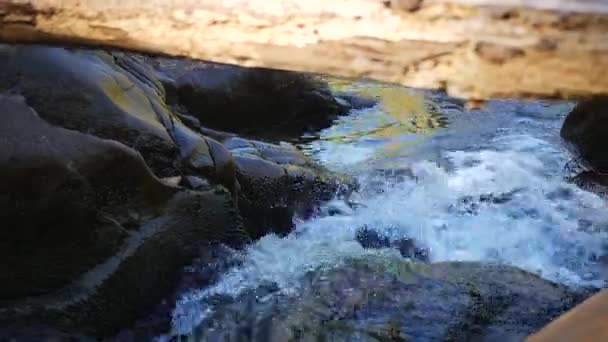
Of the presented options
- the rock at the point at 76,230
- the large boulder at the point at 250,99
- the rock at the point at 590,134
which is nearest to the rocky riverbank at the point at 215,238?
the rock at the point at 76,230

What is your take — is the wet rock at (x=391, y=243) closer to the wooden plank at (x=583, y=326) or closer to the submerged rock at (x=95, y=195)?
the submerged rock at (x=95, y=195)

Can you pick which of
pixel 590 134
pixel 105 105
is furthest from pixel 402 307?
pixel 590 134

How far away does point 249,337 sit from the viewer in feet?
12.6

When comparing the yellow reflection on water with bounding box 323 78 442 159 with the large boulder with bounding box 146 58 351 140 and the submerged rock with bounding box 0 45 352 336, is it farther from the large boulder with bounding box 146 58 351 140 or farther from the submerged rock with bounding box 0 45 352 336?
the submerged rock with bounding box 0 45 352 336

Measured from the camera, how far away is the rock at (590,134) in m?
6.20

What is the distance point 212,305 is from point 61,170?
3.64 feet

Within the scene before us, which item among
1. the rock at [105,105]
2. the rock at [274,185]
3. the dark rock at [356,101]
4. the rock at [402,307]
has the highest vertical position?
the rock at [105,105]

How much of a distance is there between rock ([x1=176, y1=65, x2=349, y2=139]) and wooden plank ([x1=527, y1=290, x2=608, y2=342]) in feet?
18.6

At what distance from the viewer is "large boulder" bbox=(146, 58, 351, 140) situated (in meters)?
7.19

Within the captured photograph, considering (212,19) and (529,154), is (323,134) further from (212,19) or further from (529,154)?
(212,19)

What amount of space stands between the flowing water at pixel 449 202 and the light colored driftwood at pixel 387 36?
237cm

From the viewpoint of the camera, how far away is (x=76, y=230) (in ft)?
12.3

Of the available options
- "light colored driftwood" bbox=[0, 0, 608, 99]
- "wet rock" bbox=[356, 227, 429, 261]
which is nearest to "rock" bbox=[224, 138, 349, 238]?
"wet rock" bbox=[356, 227, 429, 261]

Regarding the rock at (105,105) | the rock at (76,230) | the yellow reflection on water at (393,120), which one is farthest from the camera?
the yellow reflection on water at (393,120)
